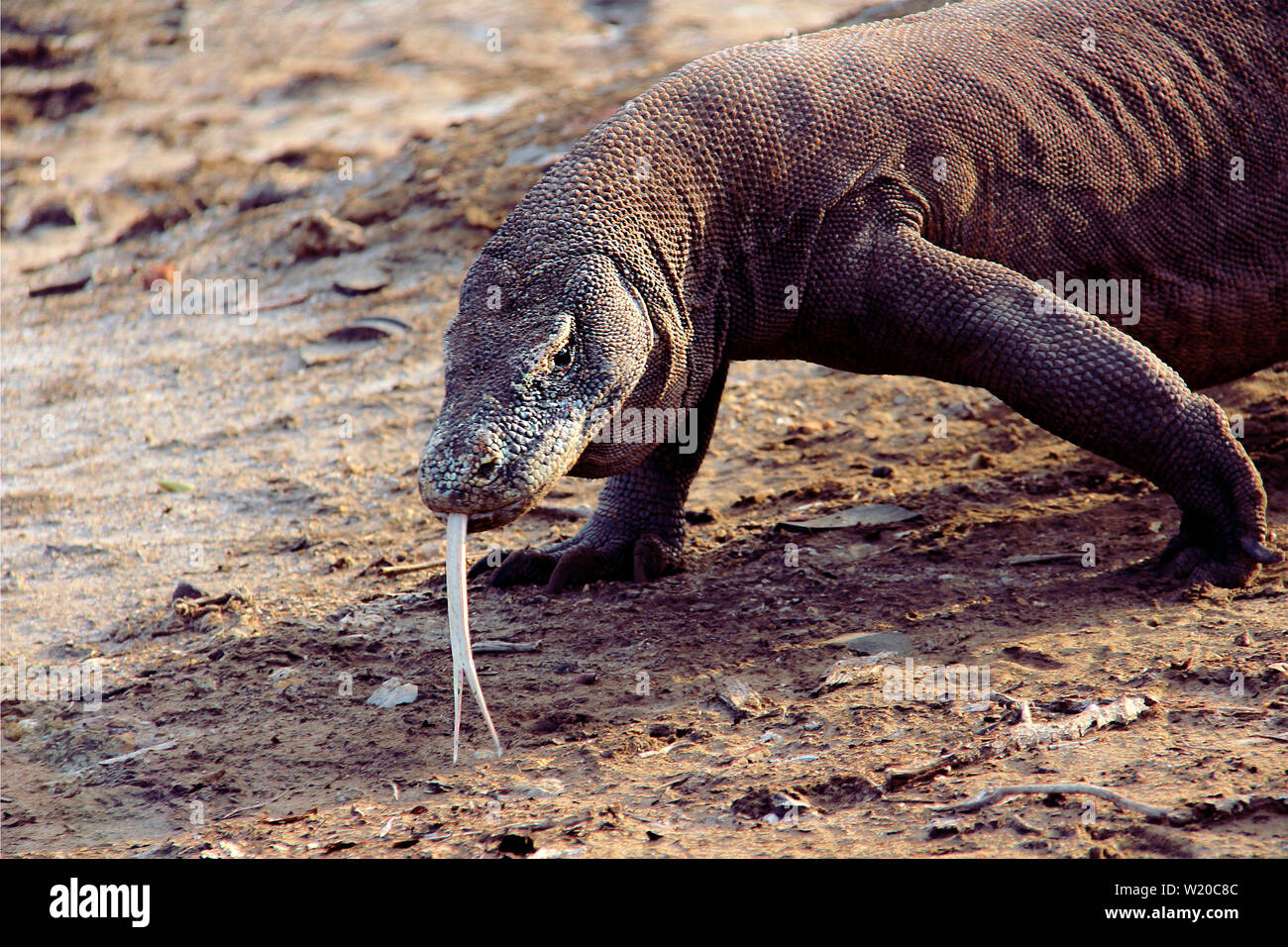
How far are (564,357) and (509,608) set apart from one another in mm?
1409

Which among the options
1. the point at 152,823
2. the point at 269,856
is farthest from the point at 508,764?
the point at 152,823

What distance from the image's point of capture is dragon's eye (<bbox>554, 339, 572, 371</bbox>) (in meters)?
3.53

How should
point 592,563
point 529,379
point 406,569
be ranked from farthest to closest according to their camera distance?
point 406,569 → point 592,563 → point 529,379

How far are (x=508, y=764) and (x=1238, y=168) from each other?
10.5 feet

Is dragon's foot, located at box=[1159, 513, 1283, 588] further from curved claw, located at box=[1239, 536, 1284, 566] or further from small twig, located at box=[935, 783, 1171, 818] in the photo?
small twig, located at box=[935, 783, 1171, 818]

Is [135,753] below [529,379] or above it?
below

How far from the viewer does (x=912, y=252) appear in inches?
162

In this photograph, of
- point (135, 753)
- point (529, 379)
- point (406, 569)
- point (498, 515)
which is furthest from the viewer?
point (406, 569)

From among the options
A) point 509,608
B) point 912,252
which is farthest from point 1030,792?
point 509,608

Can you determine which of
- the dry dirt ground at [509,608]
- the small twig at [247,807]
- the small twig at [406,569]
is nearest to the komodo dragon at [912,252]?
the small twig at [406,569]

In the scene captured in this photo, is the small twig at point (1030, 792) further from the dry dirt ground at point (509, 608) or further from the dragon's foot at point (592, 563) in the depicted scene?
the dragon's foot at point (592, 563)

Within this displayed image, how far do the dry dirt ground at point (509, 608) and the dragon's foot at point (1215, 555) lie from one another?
91 millimetres

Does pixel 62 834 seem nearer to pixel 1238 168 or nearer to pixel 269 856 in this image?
pixel 269 856

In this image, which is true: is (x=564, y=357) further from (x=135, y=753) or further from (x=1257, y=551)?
(x=1257, y=551)
